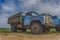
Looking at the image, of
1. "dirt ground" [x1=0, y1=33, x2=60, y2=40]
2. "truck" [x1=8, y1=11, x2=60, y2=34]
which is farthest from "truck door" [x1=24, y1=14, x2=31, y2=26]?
"dirt ground" [x1=0, y1=33, x2=60, y2=40]

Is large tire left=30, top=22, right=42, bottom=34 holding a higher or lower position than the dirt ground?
higher

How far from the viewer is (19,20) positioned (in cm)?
388

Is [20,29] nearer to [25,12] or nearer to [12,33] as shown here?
[12,33]

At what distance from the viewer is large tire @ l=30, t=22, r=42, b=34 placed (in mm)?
3848

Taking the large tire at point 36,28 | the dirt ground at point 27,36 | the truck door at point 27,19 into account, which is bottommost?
the dirt ground at point 27,36

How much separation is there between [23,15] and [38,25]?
48cm

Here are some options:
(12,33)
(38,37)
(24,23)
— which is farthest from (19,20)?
(38,37)

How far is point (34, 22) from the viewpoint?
384 cm

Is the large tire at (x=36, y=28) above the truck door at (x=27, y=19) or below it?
below

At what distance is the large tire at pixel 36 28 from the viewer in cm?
385

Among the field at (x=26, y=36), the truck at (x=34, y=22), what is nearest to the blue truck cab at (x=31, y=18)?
the truck at (x=34, y=22)

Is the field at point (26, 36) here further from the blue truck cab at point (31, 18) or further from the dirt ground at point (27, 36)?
the blue truck cab at point (31, 18)

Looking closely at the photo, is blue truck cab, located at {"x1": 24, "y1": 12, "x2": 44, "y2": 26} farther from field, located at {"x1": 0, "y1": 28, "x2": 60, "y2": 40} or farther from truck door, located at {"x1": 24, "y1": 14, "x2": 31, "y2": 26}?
field, located at {"x1": 0, "y1": 28, "x2": 60, "y2": 40}

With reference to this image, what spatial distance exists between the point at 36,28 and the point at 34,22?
0.56 feet
